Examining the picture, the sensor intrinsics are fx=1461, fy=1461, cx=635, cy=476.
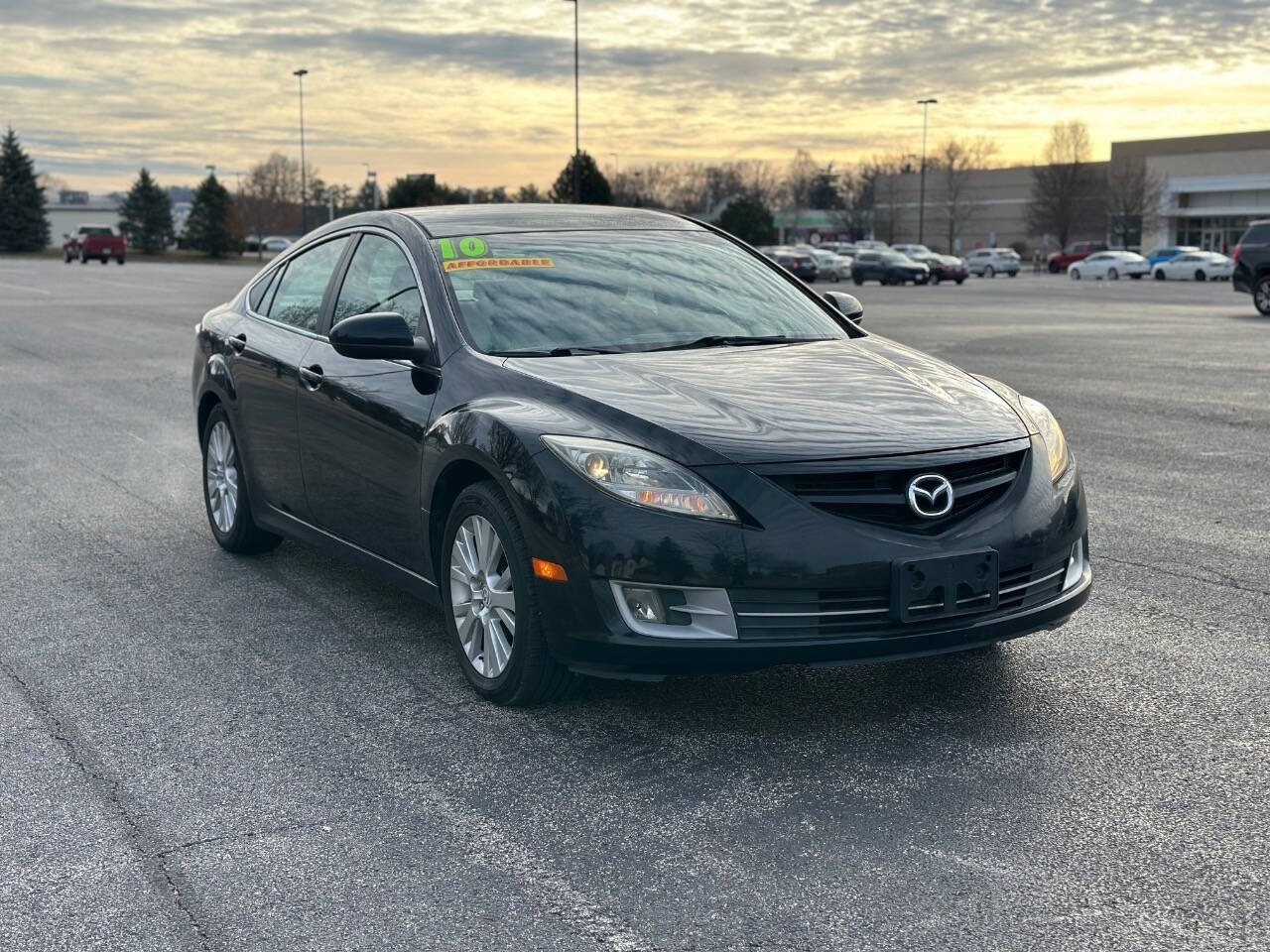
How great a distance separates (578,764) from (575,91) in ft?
202

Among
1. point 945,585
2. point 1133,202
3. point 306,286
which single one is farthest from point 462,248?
point 1133,202

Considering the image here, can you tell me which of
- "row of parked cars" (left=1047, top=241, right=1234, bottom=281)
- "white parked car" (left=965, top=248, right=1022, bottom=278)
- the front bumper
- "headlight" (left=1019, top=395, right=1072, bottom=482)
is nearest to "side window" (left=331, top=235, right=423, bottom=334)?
the front bumper

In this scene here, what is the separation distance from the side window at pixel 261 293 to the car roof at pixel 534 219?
101cm

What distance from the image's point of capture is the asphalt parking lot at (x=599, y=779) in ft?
10.8

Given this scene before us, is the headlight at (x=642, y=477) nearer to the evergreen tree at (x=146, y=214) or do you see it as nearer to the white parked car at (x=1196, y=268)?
the white parked car at (x=1196, y=268)

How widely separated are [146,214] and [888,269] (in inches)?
3063

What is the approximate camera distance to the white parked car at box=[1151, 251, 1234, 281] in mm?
57469

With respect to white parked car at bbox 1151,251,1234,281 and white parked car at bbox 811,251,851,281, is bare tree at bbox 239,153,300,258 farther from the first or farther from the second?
white parked car at bbox 1151,251,1234,281

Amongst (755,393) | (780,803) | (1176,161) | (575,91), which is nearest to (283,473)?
(755,393)

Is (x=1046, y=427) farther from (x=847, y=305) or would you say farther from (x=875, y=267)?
(x=875, y=267)

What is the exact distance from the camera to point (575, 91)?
63.2 meters

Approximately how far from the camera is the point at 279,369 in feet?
20.4

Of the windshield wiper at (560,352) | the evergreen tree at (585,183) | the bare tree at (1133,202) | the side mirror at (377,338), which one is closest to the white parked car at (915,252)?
the evergreen tree at (585,183)

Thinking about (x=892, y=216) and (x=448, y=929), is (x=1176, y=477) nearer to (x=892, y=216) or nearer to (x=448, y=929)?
(x=448, y=929)
